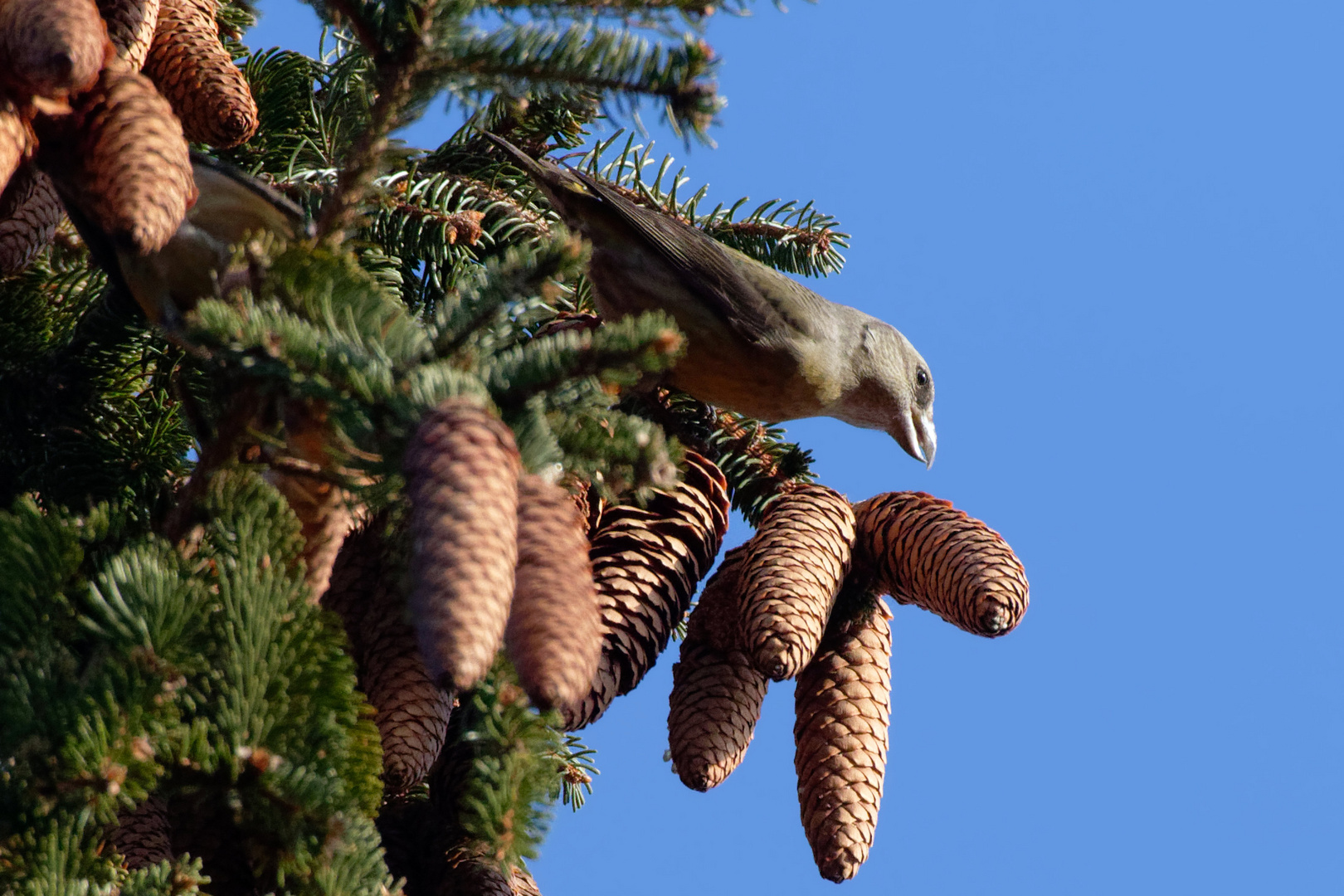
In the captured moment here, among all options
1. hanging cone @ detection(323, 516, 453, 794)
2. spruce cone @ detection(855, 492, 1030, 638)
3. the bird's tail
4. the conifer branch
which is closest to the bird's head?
Answer: the bird's tail

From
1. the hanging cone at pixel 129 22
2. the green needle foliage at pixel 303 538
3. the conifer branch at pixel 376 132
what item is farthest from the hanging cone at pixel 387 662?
the hanging cone at pixel 129 22

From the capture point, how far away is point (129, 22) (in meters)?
1.89

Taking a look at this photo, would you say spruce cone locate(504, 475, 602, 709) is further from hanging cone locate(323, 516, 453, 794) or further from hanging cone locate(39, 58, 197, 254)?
hanging cone locate(39, 58, 197, 254)

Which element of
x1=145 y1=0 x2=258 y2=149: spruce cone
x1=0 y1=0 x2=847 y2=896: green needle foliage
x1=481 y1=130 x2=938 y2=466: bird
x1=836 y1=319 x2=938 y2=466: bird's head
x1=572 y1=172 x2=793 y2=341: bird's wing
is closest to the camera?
x1=0 y1=0 x2=847 y2=896: green needle foliage

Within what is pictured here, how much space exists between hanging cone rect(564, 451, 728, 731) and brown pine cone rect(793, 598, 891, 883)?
217 mm

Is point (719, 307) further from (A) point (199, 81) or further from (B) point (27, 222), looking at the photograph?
(B) point (27, 222)

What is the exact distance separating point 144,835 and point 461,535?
62 cm

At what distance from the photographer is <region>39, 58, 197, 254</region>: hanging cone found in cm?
132

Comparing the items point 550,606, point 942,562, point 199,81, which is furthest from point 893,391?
point 550,606

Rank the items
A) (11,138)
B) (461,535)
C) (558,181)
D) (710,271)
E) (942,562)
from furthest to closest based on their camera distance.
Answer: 1. (710,271)
2. (558,181)
3. (942,562)
4. (11,138)
5. (461,535)

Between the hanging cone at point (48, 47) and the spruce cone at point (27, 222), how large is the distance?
1.57 feet

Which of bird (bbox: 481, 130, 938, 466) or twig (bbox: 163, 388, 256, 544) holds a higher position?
bird (bbox: 481, 130, 938, 466)

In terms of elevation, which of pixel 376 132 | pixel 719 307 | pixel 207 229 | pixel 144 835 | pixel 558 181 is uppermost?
pixel 719 307

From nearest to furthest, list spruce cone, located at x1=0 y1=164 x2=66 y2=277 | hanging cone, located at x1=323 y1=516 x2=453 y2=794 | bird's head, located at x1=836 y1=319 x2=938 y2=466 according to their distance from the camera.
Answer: hanging cone, located at x1=323 y1=516 x2=453 y2=794
spruce cone, located at x1=0 y1=164 x2=66 y2=277
bird's head, located at x1=836 y1=319 x2=938 y2=466
